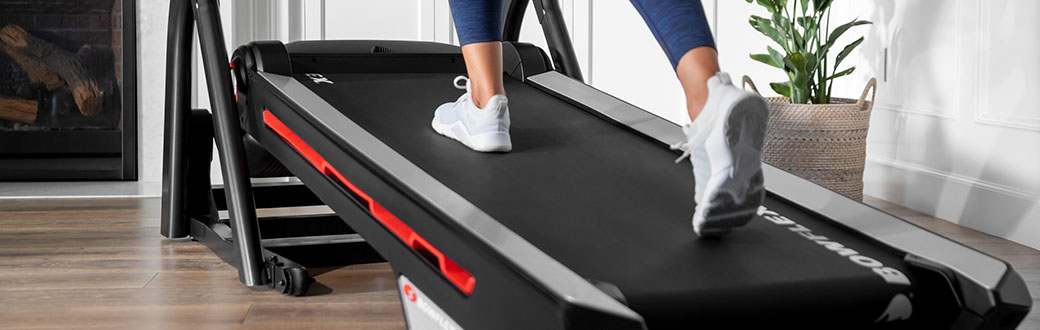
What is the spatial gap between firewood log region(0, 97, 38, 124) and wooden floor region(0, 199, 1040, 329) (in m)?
1.05

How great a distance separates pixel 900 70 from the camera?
9.04 feet

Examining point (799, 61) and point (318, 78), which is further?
point (799, 61)

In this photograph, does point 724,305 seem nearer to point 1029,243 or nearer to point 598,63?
point 1029,243

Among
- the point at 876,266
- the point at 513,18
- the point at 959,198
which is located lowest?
the point at 959,198

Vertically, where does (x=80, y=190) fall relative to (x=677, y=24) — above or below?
below

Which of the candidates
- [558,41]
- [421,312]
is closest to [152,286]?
[421,312]

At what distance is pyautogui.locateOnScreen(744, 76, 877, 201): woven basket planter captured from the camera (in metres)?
2.48

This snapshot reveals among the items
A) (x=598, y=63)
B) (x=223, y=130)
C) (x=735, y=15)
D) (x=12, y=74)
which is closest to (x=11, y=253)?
(x=223, y=130)

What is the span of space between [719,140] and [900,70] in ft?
6.54

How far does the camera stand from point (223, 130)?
170 cm

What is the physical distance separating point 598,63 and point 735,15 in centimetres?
59

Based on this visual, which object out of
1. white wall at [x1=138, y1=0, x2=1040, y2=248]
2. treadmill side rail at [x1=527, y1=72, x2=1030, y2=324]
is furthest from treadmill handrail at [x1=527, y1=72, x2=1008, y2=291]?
white wall at [x1=138, y1=0, x2=1040, y2=248]

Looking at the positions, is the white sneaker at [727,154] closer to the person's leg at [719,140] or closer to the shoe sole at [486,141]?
the person's leg at [719,140]

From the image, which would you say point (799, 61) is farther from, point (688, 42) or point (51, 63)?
point (51, 63)
